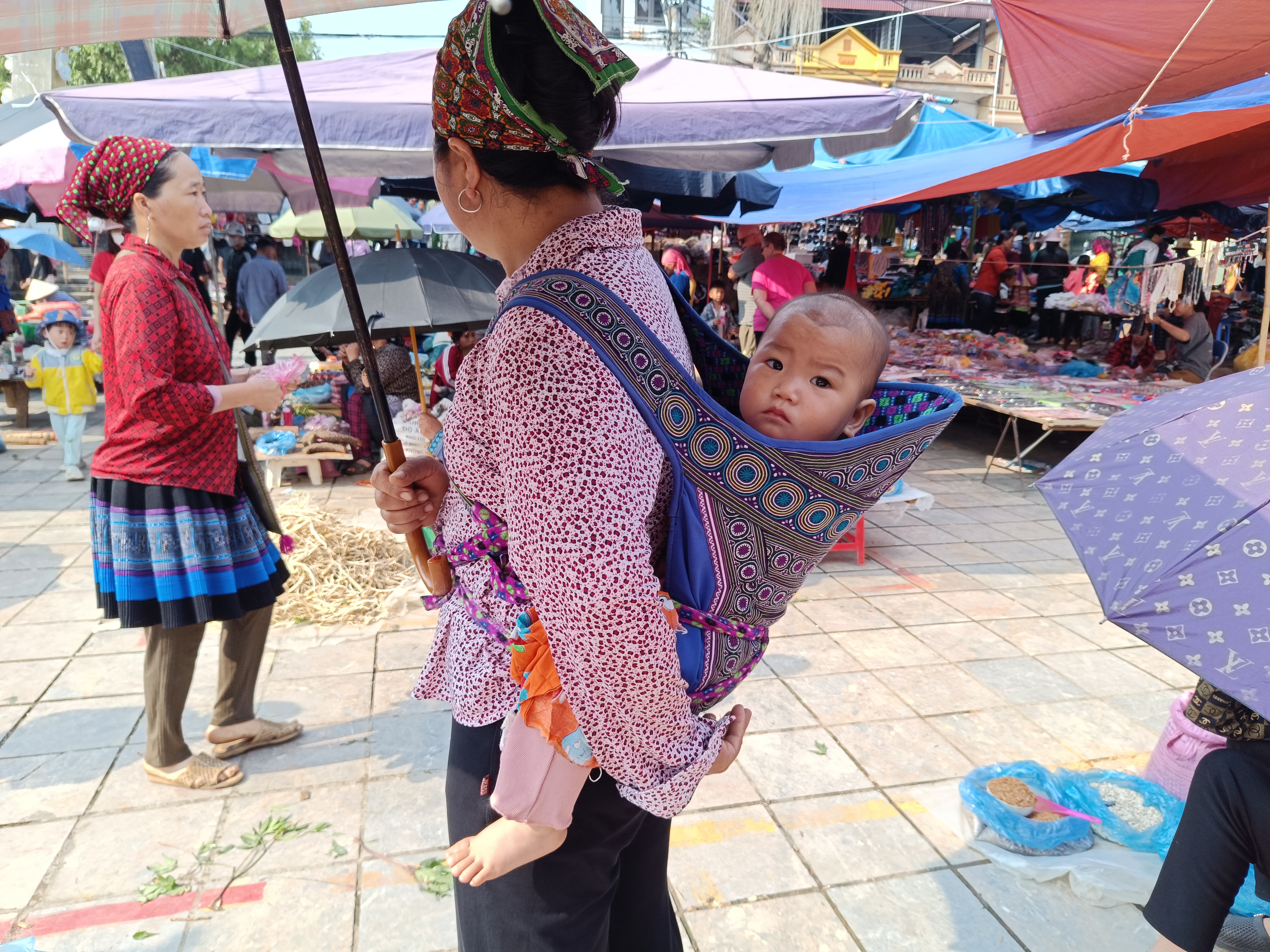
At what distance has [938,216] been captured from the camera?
42.1 ft

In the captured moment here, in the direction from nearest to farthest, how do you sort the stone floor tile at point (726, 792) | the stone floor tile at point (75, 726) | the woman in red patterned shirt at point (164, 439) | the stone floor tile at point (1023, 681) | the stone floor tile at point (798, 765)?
1. the woman in red patterned shirt at point (164, 439)
2. the stone floor tile at point (726, 792)
3. the stone floor tile at point (798, 765)
4. the stone floor tile at point (75, 726)
5. the stone floor tile at point (1023, 681)

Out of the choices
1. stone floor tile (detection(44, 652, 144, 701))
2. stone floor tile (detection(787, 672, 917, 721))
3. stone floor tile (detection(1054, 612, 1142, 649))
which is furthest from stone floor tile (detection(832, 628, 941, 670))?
stone floor tile (detection(44, 652, 144, 701))

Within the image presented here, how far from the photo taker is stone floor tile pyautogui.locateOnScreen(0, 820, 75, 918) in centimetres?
231

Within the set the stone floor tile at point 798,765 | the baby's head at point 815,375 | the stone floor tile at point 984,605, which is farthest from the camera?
the stone floor tile at point 984,605

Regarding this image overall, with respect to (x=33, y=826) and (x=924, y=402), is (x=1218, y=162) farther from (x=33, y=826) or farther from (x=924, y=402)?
(x=33, y=826)

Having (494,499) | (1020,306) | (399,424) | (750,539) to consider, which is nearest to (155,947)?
(494,499)

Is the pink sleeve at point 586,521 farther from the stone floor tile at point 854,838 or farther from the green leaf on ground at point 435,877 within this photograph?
the stone floor tile at point 854,838

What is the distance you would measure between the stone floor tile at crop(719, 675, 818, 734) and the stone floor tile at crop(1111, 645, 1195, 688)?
1.55 m

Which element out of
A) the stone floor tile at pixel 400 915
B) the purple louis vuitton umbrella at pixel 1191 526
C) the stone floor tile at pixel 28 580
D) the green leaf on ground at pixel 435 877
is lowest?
the stone floor tile at pixel 28 580

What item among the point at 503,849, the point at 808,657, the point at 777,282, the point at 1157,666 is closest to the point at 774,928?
the point at 503,849

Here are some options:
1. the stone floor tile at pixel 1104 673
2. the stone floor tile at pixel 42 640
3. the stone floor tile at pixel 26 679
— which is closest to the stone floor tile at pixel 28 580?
the stone floor tile at pixel 42 640

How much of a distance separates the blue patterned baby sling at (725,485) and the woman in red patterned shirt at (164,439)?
180 centimetres

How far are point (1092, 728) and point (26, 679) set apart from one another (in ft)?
15.5

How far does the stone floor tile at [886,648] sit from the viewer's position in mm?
3871
